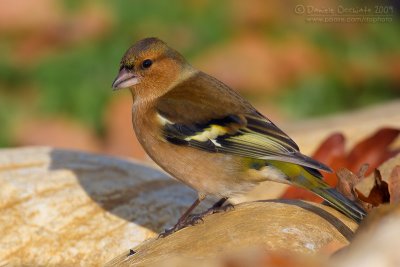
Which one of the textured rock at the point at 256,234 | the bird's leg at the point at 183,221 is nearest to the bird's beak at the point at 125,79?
the bird's leg at the point at 183,221

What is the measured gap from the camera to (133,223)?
4.23 m

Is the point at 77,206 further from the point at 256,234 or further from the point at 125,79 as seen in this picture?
the point at 256,234

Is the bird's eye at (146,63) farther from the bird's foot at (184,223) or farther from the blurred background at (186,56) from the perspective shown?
the blurred background at (186,56)

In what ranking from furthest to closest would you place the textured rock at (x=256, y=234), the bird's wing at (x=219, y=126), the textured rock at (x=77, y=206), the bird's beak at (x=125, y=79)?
the bird's beak at (x=125, y=79) < the bird's wing at (x=219, y=126) < the textured rock at (x=77, y=206) < the textured rock at (x=256, y=234)

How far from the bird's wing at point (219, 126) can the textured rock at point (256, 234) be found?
0.61 metres

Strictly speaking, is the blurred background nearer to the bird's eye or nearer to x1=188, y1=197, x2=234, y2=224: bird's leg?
the bird's eye

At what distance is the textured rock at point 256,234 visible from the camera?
295cm

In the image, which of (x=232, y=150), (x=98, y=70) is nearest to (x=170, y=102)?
(x=232, y=150)

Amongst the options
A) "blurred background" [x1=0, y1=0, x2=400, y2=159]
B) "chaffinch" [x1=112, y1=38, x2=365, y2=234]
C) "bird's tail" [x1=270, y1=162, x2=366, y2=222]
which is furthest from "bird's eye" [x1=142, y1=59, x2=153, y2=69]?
"blurred background" [x1=0, y1=0, x2=400, y2=159]

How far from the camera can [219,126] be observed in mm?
4312

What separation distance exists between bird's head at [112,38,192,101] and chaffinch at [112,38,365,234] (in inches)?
4.4

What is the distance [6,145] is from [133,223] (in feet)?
12.7

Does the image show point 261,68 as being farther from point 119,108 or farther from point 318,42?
point 119,108

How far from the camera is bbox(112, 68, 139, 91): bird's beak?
15.5ft
